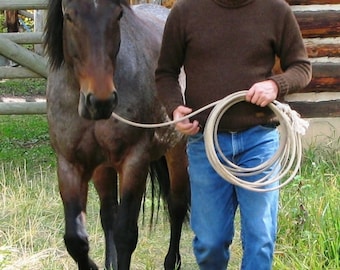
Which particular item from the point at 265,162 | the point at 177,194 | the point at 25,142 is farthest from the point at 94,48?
the point at 25,142

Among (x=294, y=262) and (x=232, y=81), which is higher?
(x=232, y=81)

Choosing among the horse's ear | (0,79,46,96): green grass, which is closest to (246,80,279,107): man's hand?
the horse's ear

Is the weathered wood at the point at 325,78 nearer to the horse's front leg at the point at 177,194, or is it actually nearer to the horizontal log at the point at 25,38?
the horse's front leg at the point at 177,194

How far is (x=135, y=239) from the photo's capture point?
4309 millimetres

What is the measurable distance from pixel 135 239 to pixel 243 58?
140 centimetres

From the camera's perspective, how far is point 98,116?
11.4 ft

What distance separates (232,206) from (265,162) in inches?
12.3

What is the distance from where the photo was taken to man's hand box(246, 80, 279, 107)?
3227 mm

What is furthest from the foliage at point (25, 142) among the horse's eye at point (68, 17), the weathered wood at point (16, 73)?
the horse's eye at point (68, 17)

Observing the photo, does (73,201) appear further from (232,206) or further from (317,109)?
(317,109)

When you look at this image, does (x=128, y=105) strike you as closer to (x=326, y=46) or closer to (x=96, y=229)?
(x=96, y=229)

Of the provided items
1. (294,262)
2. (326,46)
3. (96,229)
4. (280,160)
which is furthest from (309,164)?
(280,160)

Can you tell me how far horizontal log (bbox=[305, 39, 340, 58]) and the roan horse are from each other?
3.29 meters

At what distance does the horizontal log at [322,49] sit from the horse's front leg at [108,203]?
3.25m
